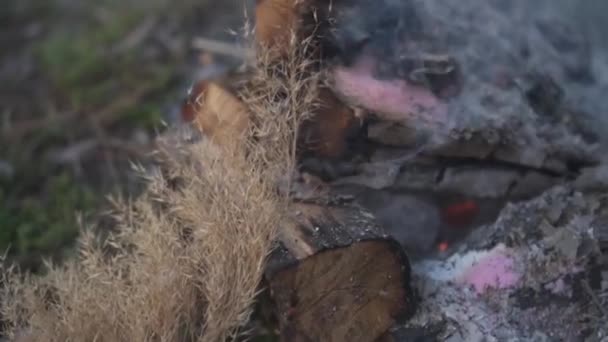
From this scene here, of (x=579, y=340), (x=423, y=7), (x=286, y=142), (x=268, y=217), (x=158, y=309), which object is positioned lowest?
(x=579, y=340)

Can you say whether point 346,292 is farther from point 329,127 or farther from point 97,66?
point 97,66

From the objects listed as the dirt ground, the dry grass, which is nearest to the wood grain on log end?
the dry grass

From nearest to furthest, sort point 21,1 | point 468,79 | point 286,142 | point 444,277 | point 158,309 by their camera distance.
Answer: point 158,309 < point 286,142 < point 444,277 < point 468,79 < point 21,1

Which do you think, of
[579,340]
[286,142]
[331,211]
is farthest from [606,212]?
[286,142]

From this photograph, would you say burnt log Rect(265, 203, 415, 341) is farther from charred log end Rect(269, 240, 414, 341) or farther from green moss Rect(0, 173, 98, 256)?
green moss Rect(0, 173, 98, 256)

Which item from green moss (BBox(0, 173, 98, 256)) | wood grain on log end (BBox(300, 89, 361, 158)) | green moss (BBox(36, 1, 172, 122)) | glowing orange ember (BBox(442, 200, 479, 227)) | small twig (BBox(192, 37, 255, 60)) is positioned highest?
wood grain on log end (BBox(300, 89, 361, 158))

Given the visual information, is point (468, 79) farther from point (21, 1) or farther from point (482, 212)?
point (21, 1)

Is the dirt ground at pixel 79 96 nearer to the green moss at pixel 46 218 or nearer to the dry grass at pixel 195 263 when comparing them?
the green moss at pixel 46 218

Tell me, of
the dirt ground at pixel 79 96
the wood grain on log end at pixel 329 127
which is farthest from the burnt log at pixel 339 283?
the dirt ground at pixel 79 96
